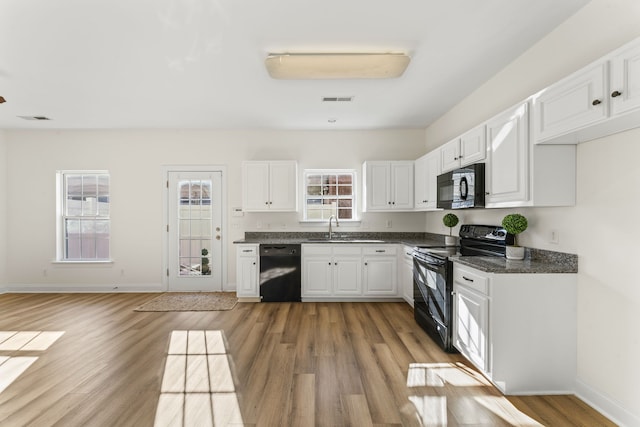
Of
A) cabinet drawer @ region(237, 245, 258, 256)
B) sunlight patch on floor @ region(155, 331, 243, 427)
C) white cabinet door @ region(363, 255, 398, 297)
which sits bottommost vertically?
sunlight patch on floor @ region(155, 331, 243, 427)

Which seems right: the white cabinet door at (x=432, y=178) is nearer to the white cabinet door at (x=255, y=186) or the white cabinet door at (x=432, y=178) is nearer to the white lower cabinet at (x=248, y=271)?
the white cabinet door at (x=255, y=186)

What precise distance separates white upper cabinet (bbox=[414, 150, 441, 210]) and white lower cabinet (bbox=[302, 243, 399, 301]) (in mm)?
782

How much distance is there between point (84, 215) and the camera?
17.5 feet

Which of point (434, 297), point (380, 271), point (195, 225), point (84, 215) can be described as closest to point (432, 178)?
point (380, 271)

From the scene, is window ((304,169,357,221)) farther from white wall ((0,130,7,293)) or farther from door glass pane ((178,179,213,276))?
white wall ((0,130,7,293))

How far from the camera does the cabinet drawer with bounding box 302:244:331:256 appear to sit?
454 centimetres

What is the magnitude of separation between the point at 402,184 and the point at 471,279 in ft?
8.30

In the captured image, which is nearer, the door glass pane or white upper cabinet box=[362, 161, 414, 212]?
white upper cabinet box=[362, 161, 414, 212]

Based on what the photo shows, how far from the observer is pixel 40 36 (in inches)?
96.9

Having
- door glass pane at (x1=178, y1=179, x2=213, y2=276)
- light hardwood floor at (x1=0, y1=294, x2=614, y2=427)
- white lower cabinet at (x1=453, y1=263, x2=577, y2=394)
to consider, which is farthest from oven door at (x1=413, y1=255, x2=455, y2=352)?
door glass pane at (x1=178, y1=179, x2=213, y2=276)

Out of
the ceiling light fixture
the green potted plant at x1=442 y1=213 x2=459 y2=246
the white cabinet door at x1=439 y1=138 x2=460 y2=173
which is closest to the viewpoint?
the ceiling light fixture

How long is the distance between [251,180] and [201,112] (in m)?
1.20

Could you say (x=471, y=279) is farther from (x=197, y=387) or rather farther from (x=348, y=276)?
(x=197, y=387)

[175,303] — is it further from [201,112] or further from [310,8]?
[310,8]
